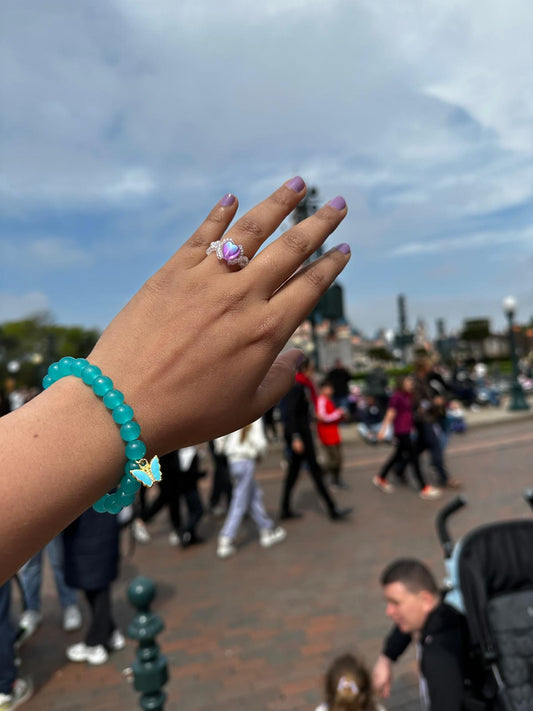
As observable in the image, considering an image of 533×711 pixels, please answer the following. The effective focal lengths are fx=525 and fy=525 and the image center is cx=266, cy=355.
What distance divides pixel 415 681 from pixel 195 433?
3624 mm

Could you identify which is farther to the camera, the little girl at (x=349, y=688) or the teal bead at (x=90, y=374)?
the little girl at (x=349, y=688)

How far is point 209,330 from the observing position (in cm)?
92

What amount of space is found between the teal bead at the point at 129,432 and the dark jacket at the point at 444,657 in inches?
86.8

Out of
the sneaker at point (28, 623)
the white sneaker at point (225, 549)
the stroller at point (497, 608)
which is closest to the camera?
the stroller at point (497, 608)

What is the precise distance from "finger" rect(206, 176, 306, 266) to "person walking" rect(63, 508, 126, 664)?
347 centimetres

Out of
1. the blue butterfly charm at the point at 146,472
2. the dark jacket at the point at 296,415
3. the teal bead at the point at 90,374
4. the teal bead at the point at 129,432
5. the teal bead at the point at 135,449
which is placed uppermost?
the teal bead at the point at 90,374

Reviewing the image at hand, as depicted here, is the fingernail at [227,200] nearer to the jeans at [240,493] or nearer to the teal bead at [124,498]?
the teal bead at [124,498]

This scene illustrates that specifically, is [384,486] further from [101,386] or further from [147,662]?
[101,386]

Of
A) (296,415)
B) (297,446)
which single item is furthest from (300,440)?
(296,415)

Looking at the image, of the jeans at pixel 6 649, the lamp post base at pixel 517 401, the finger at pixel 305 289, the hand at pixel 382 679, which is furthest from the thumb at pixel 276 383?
the lamp post base at pixel 517 401

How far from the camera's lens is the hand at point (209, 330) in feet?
2.90

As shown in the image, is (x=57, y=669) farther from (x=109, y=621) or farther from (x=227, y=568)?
(x=227, y=568)

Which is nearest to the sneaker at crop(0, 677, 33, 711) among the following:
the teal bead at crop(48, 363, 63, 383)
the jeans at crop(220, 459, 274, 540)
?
the jeans at crop(220, 459, 274, 540)

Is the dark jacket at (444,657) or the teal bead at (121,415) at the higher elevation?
the teal bead at (121,415)
